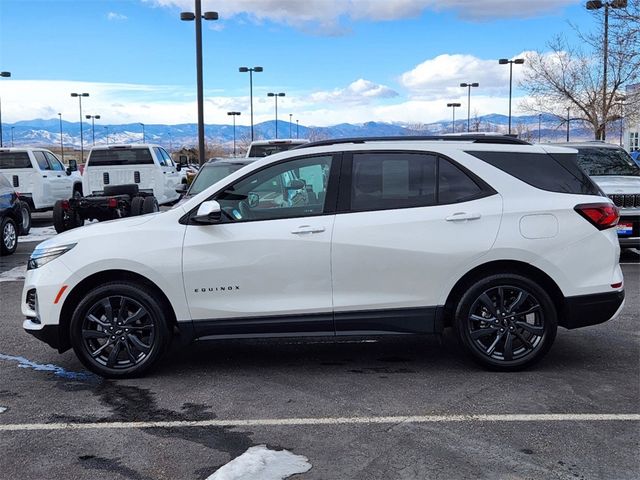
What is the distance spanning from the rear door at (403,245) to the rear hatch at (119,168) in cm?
1229

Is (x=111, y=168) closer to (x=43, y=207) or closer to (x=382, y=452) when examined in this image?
(x=43, y=207)

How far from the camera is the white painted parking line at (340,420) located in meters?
4.42

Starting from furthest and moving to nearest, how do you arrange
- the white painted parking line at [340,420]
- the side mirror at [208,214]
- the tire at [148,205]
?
the tire at [148,205], the side mirror at [208,214], the white painted parking line at [340,420]

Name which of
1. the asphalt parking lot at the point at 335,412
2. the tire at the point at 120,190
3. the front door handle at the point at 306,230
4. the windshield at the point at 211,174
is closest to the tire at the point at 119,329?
the asphalt parking lot at the point at 335,412

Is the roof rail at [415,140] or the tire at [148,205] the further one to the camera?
the tire at [148,205]

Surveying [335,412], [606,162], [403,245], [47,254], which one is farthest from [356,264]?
[606,162]

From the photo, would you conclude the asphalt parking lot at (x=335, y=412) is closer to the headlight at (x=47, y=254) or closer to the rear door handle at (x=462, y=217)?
the headlight at (x=47, y=254)

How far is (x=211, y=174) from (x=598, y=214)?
7.80 m

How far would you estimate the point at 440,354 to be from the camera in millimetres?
5961

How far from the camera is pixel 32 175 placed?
1720 cm

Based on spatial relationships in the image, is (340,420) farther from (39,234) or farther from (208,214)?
(39,234)

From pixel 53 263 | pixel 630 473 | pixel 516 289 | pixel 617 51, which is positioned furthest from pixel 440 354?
pixel 617 51

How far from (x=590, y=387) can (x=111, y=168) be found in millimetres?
13715

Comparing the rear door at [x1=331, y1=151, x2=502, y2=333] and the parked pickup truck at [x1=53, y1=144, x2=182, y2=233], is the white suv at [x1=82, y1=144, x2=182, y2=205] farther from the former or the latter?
the rear door at [x1=331, y1=151, x2=502, y2=333]
